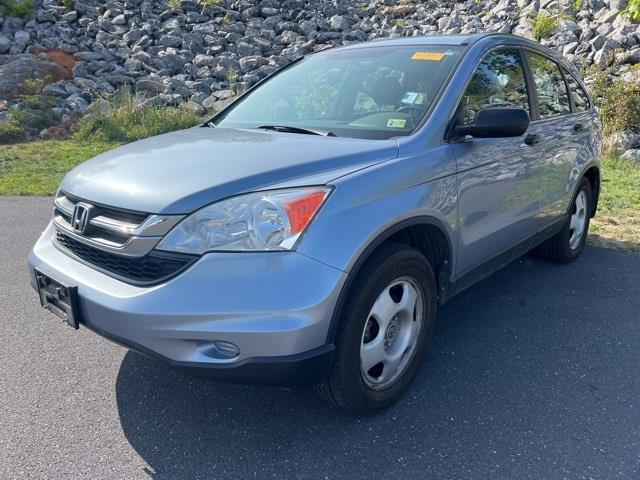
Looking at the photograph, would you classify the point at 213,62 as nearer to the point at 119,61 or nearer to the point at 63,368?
the point at 119,61

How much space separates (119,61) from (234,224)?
14.5 metres

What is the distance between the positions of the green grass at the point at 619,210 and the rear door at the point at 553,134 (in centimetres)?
142

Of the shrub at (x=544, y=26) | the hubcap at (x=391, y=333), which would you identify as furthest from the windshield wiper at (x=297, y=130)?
the shrub at (x=544, y=26)

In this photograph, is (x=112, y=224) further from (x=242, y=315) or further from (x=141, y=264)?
(x=242, y=315)

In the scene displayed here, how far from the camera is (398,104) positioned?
3.16 m

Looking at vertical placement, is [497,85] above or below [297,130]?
above

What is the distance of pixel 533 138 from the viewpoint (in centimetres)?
369

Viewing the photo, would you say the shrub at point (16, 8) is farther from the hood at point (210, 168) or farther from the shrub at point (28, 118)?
the hood at point (210, 168)

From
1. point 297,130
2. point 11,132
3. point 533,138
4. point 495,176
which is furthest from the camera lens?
point 11,132

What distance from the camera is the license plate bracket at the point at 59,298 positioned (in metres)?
2.45

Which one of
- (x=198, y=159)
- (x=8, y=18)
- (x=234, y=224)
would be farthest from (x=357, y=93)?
(x=8, y=18)

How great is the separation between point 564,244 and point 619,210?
7.47 ft

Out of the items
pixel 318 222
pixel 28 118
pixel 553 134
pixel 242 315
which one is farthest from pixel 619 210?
pixel 28 118

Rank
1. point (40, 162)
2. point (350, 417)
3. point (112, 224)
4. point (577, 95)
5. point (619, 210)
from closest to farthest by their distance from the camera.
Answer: point (112, 224) → point (350, 417) → point (577, 95) → point (619, 210) → point (40, 162)
